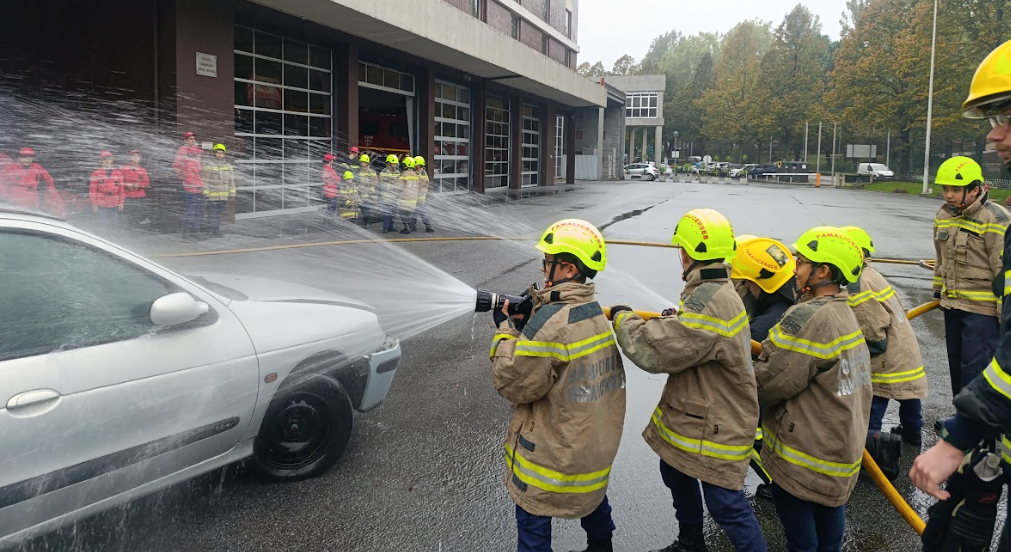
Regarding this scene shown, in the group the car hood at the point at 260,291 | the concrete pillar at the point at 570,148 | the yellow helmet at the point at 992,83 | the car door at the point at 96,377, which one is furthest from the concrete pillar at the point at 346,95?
the concrete pillar at the point at 570,148

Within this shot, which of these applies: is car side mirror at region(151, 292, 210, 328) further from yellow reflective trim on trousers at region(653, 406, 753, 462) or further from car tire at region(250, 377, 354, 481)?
yellow reflective trim on trousers at region(653, 406, 753, 462)

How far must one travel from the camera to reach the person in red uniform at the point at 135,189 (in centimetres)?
1135

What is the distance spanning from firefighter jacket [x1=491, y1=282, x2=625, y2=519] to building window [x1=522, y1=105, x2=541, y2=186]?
32.4 m

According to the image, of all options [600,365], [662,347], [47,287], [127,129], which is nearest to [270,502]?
[47,287]

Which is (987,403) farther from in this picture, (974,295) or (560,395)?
(974,295)

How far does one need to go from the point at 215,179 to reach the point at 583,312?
38.4 feet

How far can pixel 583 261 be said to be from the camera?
285 centimetres

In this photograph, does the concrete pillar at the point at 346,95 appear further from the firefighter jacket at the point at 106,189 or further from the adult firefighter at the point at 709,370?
the adult firefighter at the point at 709,370

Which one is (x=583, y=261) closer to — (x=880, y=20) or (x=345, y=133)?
(x=345, y=133)

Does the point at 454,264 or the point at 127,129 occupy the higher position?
the point at 127,129

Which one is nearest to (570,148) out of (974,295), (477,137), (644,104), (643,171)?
(643,171)

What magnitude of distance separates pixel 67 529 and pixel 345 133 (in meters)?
16.2

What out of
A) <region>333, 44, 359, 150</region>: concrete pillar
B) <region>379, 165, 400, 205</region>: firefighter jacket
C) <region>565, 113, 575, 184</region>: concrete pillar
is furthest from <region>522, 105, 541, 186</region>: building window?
<region>379, 165, 400, 205</region>: firefighter jacket

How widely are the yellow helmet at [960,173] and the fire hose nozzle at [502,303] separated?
11.2ft
